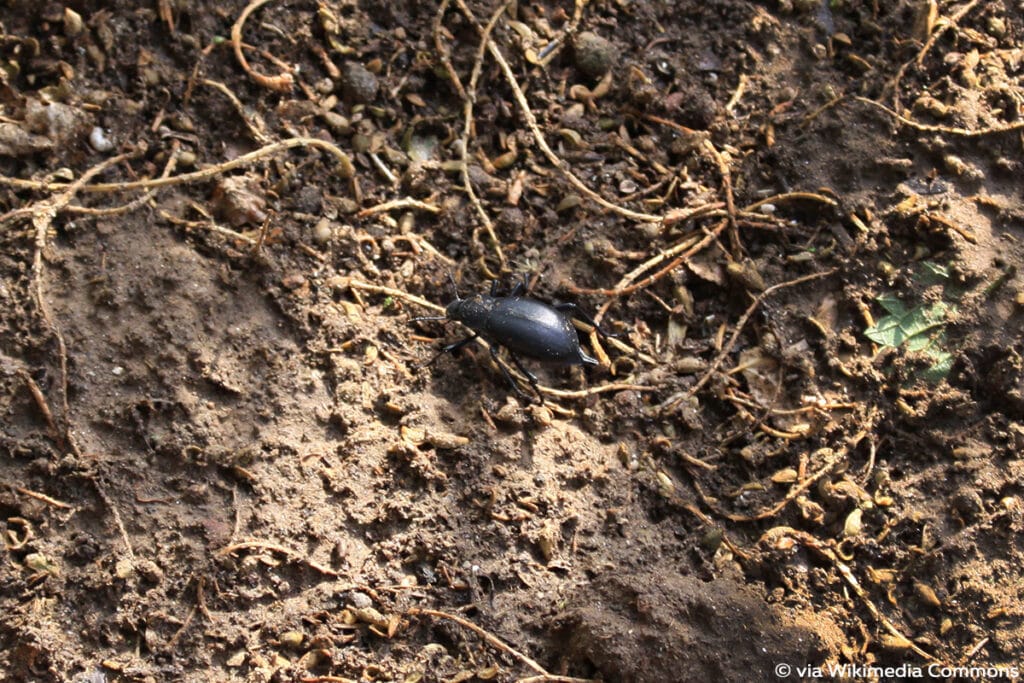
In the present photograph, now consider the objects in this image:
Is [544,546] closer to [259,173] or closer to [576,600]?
[576,600]

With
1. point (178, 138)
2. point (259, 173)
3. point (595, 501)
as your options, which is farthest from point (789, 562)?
point (178, 138)

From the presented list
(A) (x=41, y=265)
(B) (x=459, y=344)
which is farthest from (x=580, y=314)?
(A) (x=41, y=265)

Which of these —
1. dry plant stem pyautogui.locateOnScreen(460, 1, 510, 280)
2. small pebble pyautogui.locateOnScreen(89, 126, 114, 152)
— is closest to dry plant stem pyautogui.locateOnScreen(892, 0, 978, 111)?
dry plant stem pyautogui.locateOnScreen(460, 1, 510, 280)

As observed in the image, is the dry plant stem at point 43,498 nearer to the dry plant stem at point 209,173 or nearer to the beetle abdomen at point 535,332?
the dry plant stem at point 209,173

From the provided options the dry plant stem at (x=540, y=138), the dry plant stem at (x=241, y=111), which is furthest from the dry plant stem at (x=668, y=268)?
the dry plant stem at (x=241, y=111)

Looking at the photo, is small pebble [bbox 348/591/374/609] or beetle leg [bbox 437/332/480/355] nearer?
small pebble [bbox 348/591/374/609]

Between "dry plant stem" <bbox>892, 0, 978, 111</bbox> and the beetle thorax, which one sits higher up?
"dry plant stem" <bbox>892, 0, 978, 111</bbox>

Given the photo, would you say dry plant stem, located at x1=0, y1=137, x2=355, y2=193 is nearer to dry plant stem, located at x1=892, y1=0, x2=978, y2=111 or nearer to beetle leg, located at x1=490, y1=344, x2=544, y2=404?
beetle leg, located at x1=490, y1=344, x2=544, y2=404
